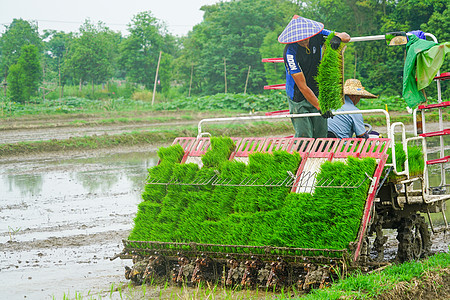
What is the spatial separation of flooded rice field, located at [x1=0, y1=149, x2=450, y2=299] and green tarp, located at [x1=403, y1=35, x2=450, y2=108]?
6.82 ft

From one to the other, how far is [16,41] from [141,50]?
1160cm

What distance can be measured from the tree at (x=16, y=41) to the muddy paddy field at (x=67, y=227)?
3715 centimetres

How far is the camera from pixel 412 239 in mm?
6527

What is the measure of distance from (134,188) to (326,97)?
779 cm

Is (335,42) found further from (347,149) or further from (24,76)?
(24,76)

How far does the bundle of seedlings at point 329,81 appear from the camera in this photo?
19.9ft

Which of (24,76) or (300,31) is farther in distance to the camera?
(24,76)

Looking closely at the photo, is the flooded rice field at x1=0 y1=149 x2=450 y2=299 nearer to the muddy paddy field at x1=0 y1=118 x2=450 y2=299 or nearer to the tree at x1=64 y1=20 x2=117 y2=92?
the muddy paddy field at x1=0 y1=118 x2=450 y2=299

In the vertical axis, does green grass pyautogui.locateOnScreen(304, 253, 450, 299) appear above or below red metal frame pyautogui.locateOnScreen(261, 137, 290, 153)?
below

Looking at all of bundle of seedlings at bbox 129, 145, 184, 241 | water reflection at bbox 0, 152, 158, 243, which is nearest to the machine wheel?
bundle of seedlings at bbox 129, 145, 184, 241

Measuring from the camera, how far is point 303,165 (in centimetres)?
584

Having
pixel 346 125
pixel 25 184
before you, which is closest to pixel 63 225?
pixel 346 125

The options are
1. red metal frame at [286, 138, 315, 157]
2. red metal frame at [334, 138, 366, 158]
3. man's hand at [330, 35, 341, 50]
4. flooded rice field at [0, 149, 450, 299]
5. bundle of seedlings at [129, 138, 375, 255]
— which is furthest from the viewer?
flooded rice field at [0, 149, 450, 299]

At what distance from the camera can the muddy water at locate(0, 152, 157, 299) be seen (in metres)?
6.59
